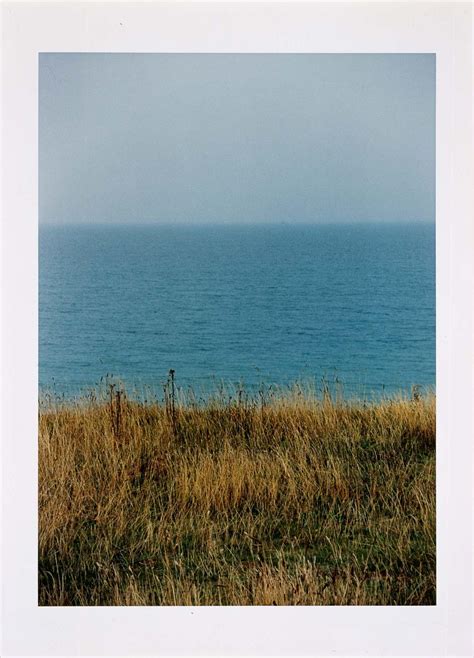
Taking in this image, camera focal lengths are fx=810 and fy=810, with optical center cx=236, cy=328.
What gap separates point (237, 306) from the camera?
32.7 ft

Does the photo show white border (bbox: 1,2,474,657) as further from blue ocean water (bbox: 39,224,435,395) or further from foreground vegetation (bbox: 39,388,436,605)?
blue ocean water (bbox: 39,224,435,395)

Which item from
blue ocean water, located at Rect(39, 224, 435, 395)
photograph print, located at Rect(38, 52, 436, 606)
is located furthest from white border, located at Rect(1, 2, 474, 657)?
blue ocean water, located at Rect(39, 224, 435, 395)

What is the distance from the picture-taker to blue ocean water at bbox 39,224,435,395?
16.0 feet

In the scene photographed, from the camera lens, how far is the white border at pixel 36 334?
368 centimetres

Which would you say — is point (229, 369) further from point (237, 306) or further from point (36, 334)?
point (36, 334)

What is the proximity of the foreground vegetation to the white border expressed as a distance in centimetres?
11

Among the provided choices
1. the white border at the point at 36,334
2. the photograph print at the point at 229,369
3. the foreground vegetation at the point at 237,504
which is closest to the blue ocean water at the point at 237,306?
the photograph print at the point at 229,369

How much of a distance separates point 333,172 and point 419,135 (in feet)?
5.60

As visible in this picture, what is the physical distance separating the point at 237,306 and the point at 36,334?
6340 millimetres

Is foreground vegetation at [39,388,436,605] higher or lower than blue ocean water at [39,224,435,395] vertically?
lower

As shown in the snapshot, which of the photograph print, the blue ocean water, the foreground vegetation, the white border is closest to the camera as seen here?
the white border

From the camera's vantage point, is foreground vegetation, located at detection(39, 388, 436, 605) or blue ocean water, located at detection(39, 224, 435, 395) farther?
blue ocean water, located at detection(39, 224, 435, 395)

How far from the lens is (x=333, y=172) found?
5973 millimetres
